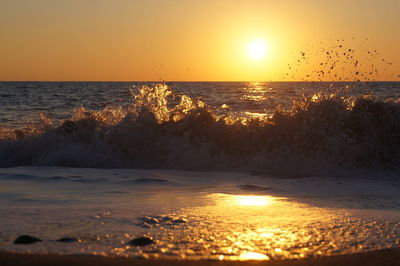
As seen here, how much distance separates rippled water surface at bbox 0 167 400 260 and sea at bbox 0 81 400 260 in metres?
0.01

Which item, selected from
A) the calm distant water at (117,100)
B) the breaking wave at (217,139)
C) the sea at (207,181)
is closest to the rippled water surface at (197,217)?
the sea at (207,181)

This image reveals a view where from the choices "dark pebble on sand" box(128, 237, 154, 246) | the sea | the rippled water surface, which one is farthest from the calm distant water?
"dark pebble on sand" box(128, 237, 154, 246)

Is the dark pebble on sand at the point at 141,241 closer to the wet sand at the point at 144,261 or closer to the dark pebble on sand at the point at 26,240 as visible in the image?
the wet sand at the point at 144,261

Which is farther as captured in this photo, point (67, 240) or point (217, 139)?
point (217, 139)

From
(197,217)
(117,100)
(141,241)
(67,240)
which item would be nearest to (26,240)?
(67,240)

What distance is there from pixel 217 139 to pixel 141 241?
6.91 m

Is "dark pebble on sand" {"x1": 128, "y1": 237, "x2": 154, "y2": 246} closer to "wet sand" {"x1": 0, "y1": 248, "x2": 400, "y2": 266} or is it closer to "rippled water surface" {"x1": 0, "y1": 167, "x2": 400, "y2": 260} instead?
"rippled water surface" {"x1": 0, "y1": 167, "x2": 400, "y2": 260}

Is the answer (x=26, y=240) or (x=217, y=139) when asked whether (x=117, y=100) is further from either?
(x=26, y=240)

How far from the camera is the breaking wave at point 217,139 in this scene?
8844 millimetres

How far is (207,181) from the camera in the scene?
684 cm

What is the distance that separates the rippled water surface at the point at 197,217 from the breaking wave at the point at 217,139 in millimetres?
2199

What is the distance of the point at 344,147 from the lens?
29.5 ft

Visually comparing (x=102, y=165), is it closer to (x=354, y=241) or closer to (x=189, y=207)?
(x=189, y=207)

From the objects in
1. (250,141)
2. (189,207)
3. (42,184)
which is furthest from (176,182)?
(250,141)
